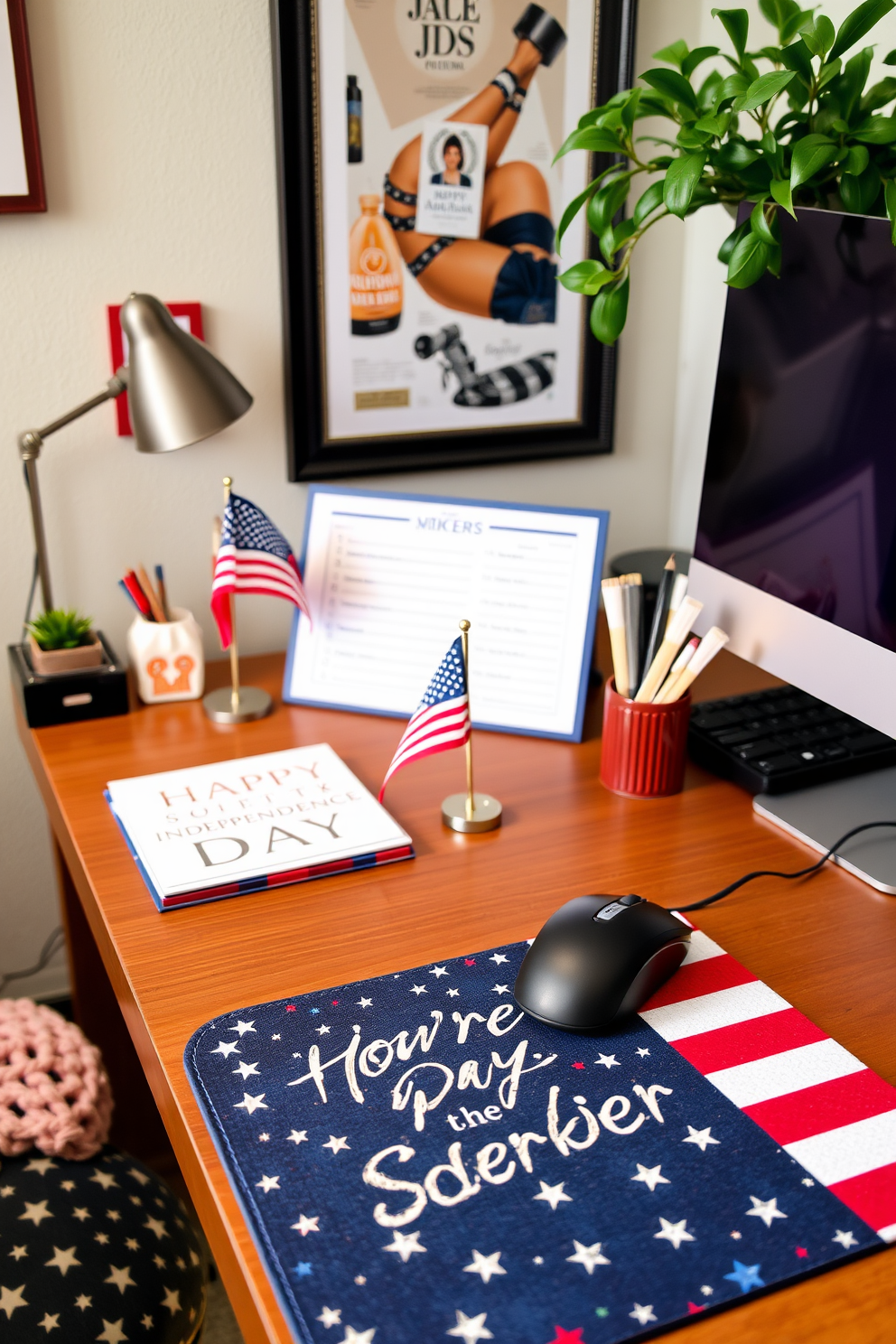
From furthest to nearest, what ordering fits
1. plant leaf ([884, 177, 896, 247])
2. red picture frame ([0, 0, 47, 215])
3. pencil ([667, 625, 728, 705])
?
red picture frame ([0, 0, 47, 215]) → pencil ([667, 625, 728, 705]) → plant leaf ([884, 177, 896, 247])

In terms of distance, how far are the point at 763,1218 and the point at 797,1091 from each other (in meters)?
0.11

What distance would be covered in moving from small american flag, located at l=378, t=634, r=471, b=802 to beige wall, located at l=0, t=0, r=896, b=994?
576mm

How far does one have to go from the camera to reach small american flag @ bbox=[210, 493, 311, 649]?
4.24ft

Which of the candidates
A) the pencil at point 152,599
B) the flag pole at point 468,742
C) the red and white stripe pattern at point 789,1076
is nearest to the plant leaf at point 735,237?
the flag pole at point 468,742

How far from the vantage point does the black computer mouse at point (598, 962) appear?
794mm

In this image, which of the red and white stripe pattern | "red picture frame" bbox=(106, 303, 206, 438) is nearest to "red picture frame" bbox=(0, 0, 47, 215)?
"red picture frame" bbox=(106, 303, 206, 438)

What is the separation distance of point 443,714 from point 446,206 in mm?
757

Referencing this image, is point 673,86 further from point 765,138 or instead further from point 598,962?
point 598,962

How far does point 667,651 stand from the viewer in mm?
1142

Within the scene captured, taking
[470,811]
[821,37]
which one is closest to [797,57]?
[821,37]

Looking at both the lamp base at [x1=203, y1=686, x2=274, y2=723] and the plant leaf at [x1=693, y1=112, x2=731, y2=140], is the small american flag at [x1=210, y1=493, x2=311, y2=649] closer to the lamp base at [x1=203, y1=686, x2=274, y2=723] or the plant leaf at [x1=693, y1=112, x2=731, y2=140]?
the lamp base at [x1=203, y1=686, x2=274, y2=723]

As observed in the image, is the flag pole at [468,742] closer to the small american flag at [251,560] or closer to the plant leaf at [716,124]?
the small american flag at [251,560]

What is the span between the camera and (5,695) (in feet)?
4.88

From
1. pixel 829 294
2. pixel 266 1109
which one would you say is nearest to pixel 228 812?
pixel 266 1109
